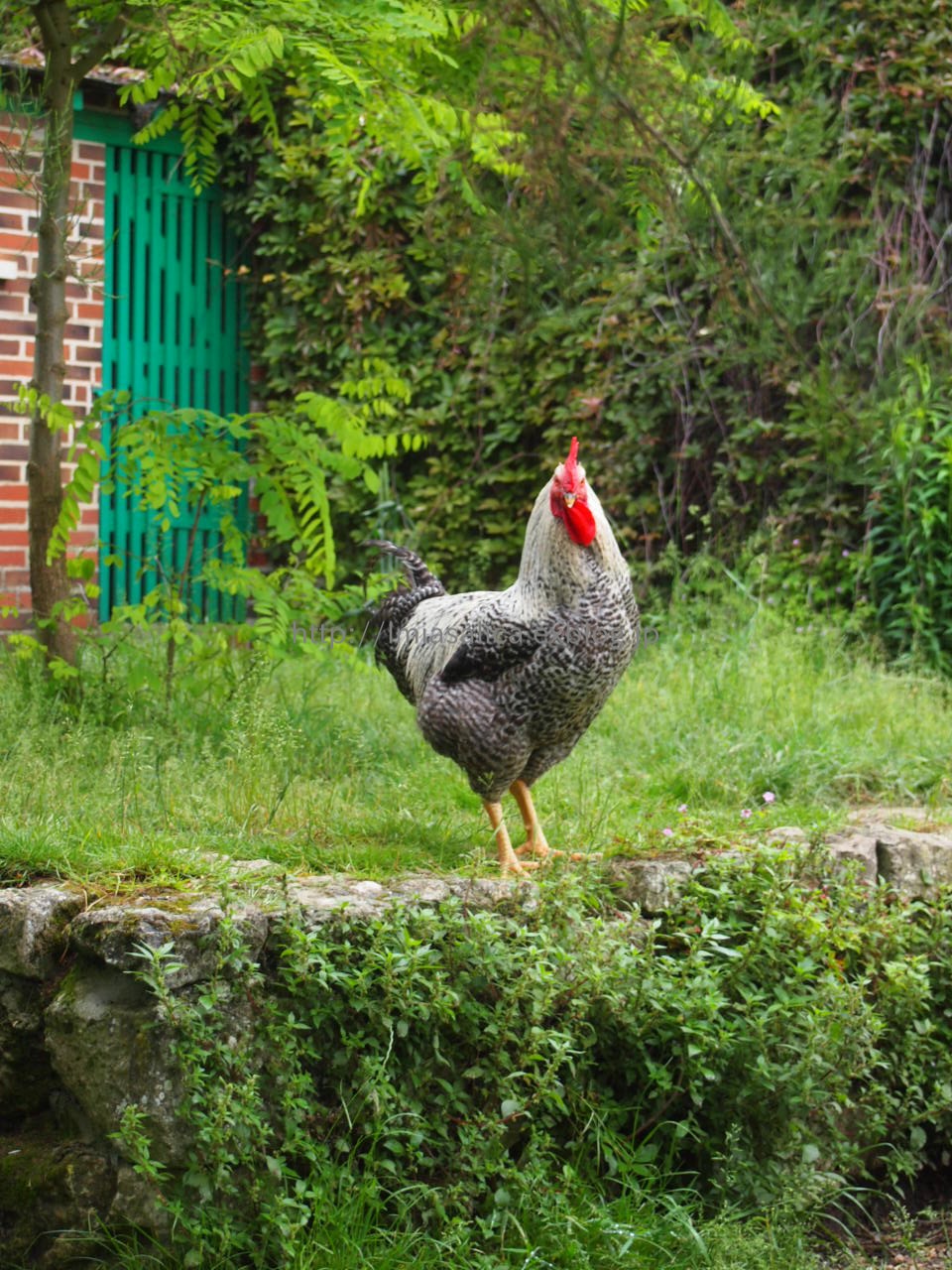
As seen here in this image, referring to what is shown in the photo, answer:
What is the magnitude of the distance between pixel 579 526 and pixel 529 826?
0.92m

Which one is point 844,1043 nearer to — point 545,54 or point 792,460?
point 545,54

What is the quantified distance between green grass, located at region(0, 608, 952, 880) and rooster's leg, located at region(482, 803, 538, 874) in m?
0.10

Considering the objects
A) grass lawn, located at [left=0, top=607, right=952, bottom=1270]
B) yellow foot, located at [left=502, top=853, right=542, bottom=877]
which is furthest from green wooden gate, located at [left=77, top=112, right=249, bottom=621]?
yellow foot, located at [left=502, top=853, right=542, bottom=877]

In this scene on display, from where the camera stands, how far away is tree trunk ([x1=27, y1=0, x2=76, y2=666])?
5.15 m

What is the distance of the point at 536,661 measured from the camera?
397cm

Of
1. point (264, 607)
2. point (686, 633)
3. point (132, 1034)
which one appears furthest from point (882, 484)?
point (132, 1034)

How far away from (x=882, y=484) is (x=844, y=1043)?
163 inches

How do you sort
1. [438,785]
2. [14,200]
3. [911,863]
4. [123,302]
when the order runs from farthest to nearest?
[123,302] < [14,200] < [438,785] < [911,863]

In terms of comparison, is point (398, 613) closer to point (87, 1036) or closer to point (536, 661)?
point (536, 661)

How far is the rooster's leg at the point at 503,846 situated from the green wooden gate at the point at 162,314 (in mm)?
4777

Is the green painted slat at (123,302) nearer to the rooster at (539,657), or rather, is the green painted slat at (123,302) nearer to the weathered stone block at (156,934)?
the rooster at (539,657)

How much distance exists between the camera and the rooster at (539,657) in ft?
13.1

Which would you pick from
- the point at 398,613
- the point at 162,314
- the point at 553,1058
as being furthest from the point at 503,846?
the point at 162,314

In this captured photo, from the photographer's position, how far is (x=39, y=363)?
17.4ft
